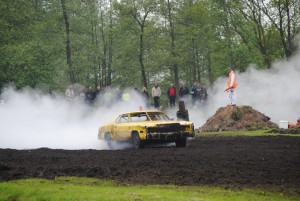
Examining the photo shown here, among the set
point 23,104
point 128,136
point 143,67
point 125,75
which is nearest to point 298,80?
point 128,136

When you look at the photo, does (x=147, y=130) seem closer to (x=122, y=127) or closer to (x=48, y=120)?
(x=122, y=127)

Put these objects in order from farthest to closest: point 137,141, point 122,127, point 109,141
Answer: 1. point 109,141
2. point 122,127
3. point 137,141

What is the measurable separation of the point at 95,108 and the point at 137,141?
55.8 ft

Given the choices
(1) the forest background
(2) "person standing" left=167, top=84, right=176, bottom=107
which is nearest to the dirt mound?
(2) "person standing" left=167, top=84, right=176, bottom=107

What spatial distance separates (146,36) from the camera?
50.5 m

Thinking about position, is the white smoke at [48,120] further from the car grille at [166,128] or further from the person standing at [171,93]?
the car grille at [166,128]

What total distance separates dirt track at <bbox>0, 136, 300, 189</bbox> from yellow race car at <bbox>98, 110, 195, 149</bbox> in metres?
1.05

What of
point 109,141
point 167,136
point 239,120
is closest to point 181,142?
point 167,136

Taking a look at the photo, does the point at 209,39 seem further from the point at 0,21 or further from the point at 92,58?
the point at 0,21

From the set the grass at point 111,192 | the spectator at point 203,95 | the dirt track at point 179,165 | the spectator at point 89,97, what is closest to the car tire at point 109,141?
the dirt track at point 179,165

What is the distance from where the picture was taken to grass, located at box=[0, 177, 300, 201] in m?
9.27

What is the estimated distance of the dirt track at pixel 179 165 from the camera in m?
11.2

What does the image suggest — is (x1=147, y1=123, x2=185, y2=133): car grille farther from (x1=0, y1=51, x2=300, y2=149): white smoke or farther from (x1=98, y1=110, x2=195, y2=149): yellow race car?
(x1=0, y1=51, x2=300, y2=149): white smoke

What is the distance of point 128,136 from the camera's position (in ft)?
62.4
